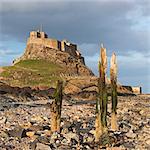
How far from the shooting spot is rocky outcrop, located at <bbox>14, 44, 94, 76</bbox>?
306 ft

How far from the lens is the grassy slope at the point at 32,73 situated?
2899 inches

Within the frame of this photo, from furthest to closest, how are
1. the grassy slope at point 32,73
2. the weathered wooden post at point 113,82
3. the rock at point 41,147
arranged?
the grassy slope at point 32,73 → the weathered wooden post at point 113,82 → the rock at point 41,147


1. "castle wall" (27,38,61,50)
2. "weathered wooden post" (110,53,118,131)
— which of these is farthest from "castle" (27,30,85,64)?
"weathered wooden post" (110,53,118,131)

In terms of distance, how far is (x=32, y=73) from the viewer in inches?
3145

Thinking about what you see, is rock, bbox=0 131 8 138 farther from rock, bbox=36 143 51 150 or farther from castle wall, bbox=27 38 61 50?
castle wall, bbox=27 38 61 50

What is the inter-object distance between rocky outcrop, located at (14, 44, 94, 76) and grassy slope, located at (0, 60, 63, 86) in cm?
264

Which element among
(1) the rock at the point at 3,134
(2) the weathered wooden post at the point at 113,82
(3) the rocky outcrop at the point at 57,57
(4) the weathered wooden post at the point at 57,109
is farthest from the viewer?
(3) the rocky outcrop at the point at 57,57

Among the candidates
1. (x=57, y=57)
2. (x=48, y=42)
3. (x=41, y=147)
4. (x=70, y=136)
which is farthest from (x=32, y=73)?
(x=41, y=147)

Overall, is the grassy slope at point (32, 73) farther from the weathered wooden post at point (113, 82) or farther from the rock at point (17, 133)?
the rock at point (17, 133)

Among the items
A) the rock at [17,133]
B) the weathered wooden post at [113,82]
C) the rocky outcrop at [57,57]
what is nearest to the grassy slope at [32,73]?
the rocky outcrop at [57,57]

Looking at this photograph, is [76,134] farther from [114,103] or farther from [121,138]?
[114,103]

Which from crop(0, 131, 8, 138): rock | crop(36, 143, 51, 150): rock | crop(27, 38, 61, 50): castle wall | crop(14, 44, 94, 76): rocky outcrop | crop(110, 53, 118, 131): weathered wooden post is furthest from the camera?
crop(27, 38, 61, 50): castle wall

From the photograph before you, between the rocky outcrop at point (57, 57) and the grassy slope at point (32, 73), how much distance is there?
8.66 ft

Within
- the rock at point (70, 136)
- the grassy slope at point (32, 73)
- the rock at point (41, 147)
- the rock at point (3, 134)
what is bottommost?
the rock at point (41, 147)
